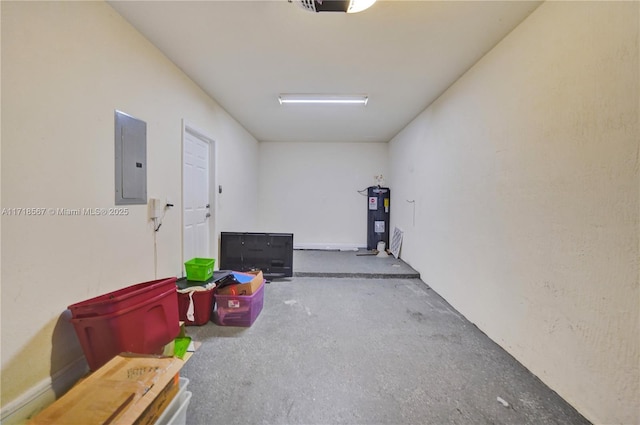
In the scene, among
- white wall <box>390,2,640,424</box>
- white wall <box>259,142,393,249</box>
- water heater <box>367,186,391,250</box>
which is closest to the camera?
white wall <box>390,2,640,424</box>

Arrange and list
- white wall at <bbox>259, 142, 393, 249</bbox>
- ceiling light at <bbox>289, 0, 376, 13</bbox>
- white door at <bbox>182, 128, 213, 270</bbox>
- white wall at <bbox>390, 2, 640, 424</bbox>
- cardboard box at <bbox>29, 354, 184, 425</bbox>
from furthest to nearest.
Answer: white wall at <bbox>259, 142, 393, 249</bbox> < white door at <bbox>182, 128, 213, 270</bbox> < ceiling light at <bbox>289, 0, 376, 13</bbox> < white wall at <bbox>390, 2, 640, 424</bbox> < cardboard box at <bbox>29, 354, 184, 425</bbox>

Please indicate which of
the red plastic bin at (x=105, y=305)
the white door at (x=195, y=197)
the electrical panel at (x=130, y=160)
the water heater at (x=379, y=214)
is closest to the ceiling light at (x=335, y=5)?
the electrical panel at (x=130, y=160)

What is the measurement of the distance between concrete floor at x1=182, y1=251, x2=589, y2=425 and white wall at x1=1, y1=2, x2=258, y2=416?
82 centimetres

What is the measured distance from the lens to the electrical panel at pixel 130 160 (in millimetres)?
1810

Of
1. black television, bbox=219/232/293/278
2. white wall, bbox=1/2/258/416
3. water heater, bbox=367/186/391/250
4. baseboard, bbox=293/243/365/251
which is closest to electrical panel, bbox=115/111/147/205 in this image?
white wall, bbox=1/2/258/416

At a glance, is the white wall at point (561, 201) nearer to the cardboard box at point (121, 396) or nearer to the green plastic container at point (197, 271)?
the cardboard box at point (121, 396)

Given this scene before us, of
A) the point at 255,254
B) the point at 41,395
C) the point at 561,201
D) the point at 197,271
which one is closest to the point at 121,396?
the point at 41,395

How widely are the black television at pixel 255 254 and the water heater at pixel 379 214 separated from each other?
7.93ft

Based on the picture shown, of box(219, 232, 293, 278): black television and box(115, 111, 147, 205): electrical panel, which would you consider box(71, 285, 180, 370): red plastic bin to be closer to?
box(115, 111, 147, 205): electrical panel

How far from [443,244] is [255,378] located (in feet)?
8.05

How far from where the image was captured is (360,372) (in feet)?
5.63

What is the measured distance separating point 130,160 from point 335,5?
1.85 m

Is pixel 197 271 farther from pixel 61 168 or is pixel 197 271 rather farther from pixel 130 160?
pixel 61 168

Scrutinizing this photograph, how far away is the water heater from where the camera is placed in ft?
17.7
